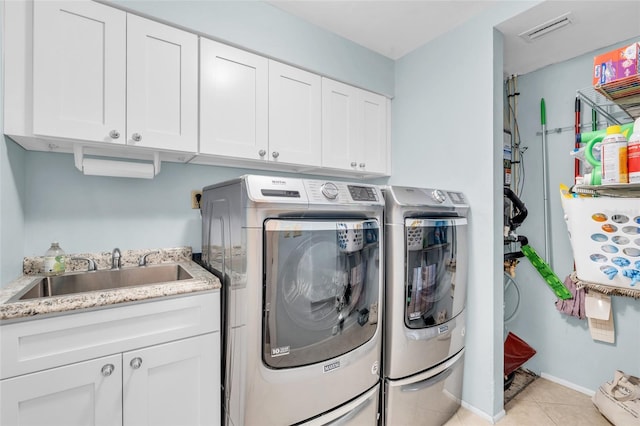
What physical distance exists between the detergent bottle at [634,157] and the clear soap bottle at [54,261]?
96.5 inches

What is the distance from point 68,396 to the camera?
109 cm

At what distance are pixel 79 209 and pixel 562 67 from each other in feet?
11.5

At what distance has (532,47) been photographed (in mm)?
2150

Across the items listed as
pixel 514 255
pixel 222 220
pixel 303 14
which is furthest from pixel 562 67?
pixel 222 220

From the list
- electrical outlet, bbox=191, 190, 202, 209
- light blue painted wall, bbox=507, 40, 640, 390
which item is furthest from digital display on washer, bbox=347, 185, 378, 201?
light blue painted wall, bbox=507, 40, 640, 390

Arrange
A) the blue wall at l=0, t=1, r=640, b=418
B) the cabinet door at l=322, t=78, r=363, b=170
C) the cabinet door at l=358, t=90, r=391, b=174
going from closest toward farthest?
the blue wall at l=0, t=1, r=640, b=418 → the cabinet door at l=322, t=78, r=363, b=170 → the cabinet door at l=358, t=90, r=391, b=174

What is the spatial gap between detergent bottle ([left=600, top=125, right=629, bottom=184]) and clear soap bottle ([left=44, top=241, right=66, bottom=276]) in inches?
94.6

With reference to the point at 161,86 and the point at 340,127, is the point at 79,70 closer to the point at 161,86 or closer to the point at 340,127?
the point at 161,86

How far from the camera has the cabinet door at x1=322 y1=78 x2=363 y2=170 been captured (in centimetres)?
220

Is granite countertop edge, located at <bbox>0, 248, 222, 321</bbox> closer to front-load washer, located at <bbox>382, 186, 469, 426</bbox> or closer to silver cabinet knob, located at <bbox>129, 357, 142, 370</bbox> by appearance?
silver cabinet knob, located at <bbox>129, 357, 142, 370</bbox>

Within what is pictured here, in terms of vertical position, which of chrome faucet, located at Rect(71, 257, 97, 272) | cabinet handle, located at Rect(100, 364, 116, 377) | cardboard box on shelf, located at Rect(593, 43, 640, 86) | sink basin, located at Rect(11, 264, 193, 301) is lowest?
cabinet handle, located at Rect(100, 364, 116, 377)

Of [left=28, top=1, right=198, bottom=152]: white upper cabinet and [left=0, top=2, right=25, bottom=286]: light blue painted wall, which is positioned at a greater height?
[left=28, top=1, right=198, bottom=152]: white upper cabinet

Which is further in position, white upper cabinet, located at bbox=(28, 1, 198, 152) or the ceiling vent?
the ceiling vent

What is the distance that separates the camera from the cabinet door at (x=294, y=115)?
1.95 meters
